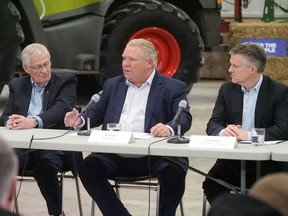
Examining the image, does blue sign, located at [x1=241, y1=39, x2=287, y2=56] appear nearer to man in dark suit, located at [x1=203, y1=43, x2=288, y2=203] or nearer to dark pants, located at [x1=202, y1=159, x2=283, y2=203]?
man in dark suit, located at [x1=203, y1=43, x2=288, y2=203]

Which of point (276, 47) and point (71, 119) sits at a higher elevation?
point (71, 119)

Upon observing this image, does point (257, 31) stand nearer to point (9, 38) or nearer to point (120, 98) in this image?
point (9, 38)

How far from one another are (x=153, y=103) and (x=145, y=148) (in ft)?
2.59

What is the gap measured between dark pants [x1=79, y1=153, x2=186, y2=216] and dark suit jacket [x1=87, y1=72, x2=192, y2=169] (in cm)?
27

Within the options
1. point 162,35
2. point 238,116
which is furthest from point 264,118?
point 162,35

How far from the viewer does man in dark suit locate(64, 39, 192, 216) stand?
4922 millimetres

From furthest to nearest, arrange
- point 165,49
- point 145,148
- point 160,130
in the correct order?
point 165,49, point 160,130, point 145,148

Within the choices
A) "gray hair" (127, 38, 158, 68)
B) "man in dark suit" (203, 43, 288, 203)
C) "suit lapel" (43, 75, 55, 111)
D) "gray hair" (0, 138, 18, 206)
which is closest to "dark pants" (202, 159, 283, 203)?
"man in dark suit" (203, 43, 288, 203)

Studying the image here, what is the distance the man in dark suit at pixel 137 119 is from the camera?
4.92m

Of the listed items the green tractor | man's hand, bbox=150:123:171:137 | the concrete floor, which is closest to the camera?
man's hand, bbox=150:123:171:137

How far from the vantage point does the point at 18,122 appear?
5.23m

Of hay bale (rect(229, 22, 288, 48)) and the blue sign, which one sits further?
the blue sign

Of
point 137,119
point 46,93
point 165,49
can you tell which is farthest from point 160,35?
point 137,119

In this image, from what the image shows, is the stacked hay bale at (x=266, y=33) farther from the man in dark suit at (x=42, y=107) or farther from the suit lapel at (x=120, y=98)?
the suit lapel at (x=120, y=98)
